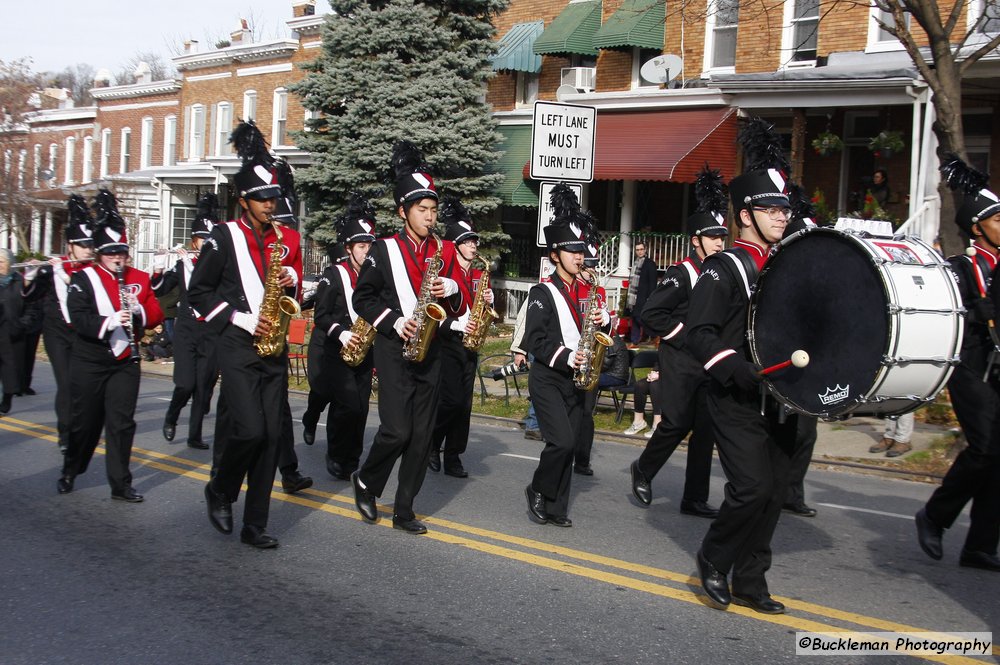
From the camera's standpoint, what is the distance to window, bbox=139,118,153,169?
151 ft

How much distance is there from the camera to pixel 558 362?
26.2 ft

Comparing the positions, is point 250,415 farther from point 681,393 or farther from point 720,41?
point 720,41

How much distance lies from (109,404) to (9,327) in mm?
6117

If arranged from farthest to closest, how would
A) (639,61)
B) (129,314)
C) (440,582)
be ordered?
(639,61) → (129,314) → (440,582)

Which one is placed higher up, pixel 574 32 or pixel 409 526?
pixel 574 32

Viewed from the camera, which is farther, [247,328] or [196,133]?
[196,133]

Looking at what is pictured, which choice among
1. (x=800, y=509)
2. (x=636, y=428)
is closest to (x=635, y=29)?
(x=636, y=428)

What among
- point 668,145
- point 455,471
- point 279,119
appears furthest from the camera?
point 279,119

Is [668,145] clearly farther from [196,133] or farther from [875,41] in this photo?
[196,133]

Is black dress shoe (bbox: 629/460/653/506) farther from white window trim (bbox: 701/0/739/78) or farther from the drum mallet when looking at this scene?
white window trim (bbox: 701/0/739/78)

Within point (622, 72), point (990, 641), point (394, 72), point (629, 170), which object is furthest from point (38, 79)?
point (990, 641)

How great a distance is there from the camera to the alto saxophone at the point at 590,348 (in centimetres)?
803

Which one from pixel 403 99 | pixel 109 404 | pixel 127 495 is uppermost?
pixel 403 99

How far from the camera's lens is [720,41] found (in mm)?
23062
